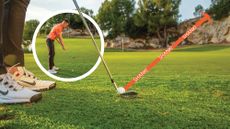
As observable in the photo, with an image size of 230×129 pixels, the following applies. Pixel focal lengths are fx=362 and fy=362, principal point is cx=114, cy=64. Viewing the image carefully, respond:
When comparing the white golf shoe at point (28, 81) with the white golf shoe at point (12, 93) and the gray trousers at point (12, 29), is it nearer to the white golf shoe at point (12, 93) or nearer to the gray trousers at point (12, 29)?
the gray trousers at point (12, 29)

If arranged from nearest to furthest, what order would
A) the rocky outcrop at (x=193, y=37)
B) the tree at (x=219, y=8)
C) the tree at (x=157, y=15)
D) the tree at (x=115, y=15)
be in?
1. the tree at (x=219, y=8)
2. the tree at (x=115, y=15)
3. the rocky outcrop at (x=193, y=37)
4. the tree at (x=157, y=15)

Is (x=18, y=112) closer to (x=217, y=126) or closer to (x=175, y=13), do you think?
(x=217, y=126)

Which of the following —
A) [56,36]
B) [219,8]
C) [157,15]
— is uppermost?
[219,8]

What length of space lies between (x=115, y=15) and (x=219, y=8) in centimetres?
1167

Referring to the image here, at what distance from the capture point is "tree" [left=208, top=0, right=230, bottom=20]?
130ft

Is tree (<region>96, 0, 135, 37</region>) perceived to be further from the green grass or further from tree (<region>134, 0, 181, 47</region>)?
the green grass

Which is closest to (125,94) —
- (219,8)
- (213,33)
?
(219,8)

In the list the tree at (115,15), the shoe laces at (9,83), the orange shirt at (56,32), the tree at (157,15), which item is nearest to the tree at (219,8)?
the tree at (157,15)

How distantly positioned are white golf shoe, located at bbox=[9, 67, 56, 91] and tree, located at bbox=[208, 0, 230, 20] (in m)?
38.6

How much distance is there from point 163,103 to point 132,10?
140ft

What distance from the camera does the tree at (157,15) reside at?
4347 cm

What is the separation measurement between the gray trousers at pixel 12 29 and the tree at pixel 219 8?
38839 mm

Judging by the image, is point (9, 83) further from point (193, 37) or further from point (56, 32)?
point (193, 37)

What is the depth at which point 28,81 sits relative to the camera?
3.23 metres
